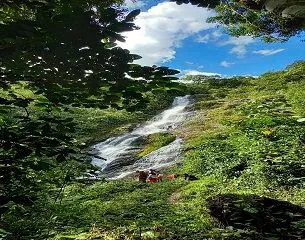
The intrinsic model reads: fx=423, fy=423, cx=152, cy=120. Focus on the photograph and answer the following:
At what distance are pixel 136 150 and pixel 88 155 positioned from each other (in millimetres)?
15959

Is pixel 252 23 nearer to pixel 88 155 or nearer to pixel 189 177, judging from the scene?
pixel 189 177

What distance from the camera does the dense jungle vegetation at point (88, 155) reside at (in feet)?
12.3

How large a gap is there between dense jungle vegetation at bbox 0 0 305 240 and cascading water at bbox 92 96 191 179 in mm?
925

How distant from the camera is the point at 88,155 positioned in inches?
186

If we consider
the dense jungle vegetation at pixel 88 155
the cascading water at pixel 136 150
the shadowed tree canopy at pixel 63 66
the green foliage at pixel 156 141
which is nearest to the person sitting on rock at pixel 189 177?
the dense jungle vegetation at pixel 88 155

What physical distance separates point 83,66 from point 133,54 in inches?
19.9

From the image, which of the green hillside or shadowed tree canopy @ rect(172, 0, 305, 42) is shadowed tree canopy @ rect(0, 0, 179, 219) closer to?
the green hillside

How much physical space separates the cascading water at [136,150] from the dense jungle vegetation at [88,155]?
0.93 metres

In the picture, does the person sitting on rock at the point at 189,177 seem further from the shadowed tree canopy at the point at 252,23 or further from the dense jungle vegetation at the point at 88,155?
the shadowed tree canopy at the point at 252,23

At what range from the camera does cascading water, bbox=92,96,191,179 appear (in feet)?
57.1

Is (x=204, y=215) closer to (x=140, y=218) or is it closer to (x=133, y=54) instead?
(x=140, y=218)

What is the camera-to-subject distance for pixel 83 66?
3885 millimetres

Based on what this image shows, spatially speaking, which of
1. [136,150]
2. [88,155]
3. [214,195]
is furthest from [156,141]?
[88,155]

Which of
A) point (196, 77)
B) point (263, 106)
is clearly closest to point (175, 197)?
point (263, 106)
